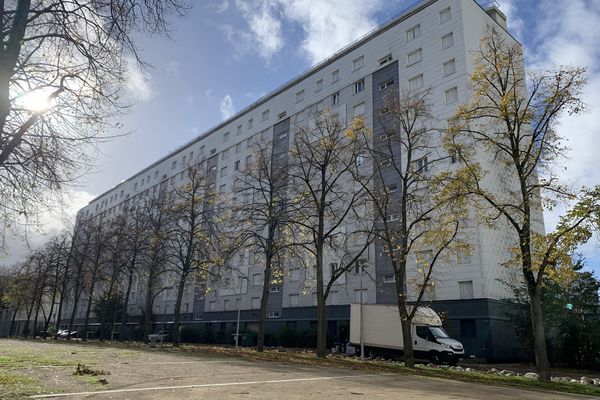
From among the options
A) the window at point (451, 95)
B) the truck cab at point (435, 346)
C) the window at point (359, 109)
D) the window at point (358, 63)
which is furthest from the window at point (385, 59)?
the truck cab at point (435, 346)

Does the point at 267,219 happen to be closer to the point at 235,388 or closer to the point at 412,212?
the point at 412,212

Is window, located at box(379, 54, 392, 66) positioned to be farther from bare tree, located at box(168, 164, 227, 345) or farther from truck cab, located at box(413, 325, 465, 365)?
truck cab, located at box(413, 325, 465, 365)

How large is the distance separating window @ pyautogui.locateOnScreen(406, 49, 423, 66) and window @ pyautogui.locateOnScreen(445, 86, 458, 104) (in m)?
4.88

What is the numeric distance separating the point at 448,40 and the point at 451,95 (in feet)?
16.6

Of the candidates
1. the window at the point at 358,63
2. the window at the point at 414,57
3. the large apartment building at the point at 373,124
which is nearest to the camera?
the large apartment building at the point at 373,124

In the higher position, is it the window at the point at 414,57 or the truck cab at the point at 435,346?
the window at the point at 414,57

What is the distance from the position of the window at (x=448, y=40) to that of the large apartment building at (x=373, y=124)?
0.09 meters

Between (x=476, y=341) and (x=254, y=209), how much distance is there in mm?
17054

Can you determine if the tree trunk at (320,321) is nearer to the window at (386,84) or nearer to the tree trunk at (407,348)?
the tree trunk at (407,348)

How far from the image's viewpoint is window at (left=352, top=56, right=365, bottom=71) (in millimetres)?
44969

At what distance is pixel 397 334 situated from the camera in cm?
2669

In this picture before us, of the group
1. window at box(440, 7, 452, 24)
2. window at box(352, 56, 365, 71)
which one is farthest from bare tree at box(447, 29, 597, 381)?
window at box(352, 56, 365, 71)

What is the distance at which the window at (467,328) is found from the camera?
30.5 metres

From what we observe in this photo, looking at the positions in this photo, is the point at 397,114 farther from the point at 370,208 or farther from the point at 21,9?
the point at 21,9
